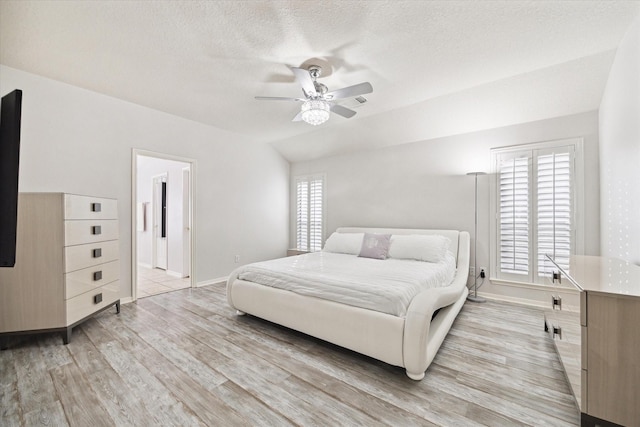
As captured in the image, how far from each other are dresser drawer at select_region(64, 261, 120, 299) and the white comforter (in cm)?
140

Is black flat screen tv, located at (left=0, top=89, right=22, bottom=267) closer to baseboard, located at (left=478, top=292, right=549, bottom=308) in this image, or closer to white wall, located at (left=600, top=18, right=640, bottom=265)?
white wall, located at (left=600, top=18, right=640, bottom=265)

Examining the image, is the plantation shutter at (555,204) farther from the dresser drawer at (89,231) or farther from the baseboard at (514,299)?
the dresser drawer at (89,231)

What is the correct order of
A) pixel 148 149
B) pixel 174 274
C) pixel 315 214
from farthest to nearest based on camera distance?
pixel 315 214 → pixel 174 274 → pixel 148 149

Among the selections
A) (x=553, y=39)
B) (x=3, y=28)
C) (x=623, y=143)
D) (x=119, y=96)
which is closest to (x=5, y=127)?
(x=3, y=28)

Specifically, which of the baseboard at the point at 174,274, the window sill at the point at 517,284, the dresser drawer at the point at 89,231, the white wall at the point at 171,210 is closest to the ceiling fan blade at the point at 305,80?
the dresser drawer at the point at 89,231

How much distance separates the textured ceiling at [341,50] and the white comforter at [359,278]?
2030 millimetres

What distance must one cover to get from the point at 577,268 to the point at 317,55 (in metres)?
2.70

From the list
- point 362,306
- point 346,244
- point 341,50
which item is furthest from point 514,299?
point 341,50

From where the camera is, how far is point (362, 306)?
2082mm

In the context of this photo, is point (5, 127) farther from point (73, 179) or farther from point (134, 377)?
point (73, 179)

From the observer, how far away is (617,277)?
159 centimetres

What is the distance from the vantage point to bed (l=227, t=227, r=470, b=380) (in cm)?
184

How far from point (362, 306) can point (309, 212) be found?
11.9 ft

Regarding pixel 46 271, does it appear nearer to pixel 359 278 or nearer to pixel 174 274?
pixel 359 278
